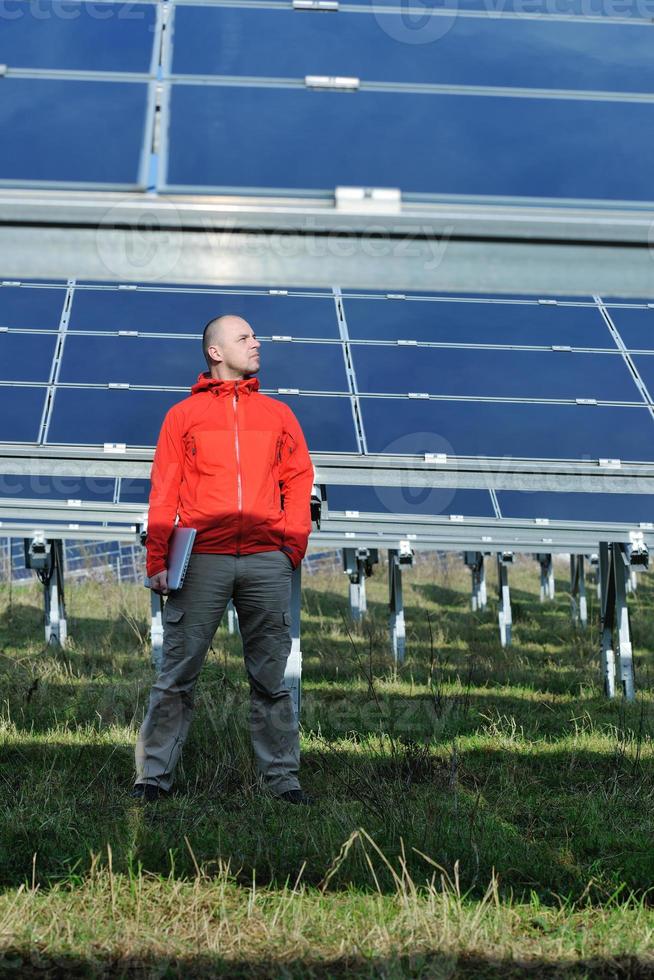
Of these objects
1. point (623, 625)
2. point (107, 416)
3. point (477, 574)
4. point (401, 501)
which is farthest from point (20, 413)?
point (477, 574)

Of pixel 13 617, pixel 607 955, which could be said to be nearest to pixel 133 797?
pixel 607 955

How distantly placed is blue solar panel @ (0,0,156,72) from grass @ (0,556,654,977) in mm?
2520

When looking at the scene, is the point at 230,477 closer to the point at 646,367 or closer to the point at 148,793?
the point at 148,793

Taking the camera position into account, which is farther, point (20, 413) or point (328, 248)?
point (20, 413)

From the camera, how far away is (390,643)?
971 centimetres

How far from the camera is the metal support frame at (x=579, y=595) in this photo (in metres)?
11.5

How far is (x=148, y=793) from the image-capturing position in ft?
13.7

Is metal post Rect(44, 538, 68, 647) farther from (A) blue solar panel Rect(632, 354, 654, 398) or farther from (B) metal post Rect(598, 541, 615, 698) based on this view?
(A) blue solar panel Rect(632, 354, 654, 398)

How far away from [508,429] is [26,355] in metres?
2.76

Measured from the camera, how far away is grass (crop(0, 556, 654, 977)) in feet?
9.04

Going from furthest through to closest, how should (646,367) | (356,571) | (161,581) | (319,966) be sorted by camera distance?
1. (356,571)
2. (646,367)
3. (161,581)
4. (319,966)

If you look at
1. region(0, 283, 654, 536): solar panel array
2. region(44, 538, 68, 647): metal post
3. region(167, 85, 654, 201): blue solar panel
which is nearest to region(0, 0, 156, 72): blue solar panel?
region(167, 85, 654, 201): blue solar panel

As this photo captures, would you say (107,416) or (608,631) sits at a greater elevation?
(107,416)

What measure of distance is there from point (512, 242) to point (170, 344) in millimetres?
4523
